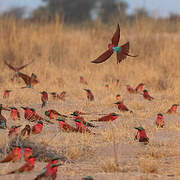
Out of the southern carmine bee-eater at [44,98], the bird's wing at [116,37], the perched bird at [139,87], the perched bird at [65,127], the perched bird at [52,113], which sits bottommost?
the perched bird at [65,127]

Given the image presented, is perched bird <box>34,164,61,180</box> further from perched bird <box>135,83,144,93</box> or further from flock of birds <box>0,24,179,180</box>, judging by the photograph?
perched bird <box>135,83,144,93</box>

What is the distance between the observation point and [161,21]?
11.6m

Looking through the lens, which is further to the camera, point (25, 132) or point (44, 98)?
point (44, 98)

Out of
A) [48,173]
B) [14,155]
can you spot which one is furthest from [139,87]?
[48,173]

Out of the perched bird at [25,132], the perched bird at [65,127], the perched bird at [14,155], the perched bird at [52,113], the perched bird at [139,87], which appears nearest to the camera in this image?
the perched bird at [14,155]

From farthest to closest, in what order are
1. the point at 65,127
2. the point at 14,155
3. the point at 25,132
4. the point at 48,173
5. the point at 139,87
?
the point at 139,87
the point at 65,127
the point at 25,132
the point at 14,155
the point at 48,173

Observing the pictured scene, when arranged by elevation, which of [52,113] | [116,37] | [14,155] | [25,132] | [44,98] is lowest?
[14,155]

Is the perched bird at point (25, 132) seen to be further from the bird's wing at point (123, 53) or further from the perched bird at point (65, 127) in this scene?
the bird's wing at point (123, 53)

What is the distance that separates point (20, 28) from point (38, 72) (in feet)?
7.58

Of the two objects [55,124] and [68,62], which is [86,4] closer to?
[68,62]

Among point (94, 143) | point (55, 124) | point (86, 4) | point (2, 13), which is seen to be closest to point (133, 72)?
point (2, 13)

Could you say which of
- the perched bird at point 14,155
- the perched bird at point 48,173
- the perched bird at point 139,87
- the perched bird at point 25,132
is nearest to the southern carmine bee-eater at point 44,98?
the perched bird at point 139,87

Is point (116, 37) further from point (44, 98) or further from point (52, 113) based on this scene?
point (44, 98)

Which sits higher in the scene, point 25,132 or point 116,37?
point 116,37
